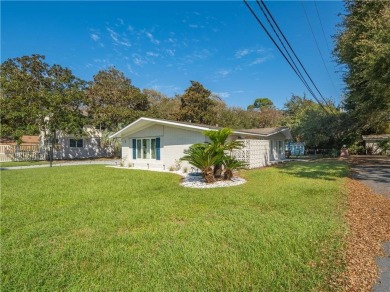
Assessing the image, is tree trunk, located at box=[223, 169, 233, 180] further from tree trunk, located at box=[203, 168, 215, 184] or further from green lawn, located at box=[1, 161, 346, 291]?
green lawn, located at box=[1, 161, 346, 291]

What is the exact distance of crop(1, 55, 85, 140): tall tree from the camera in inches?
878

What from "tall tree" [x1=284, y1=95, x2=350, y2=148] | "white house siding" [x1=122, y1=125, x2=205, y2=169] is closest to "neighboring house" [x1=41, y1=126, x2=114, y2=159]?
"white house siding" [x1=122, y1=125, x2=205, y2=169]

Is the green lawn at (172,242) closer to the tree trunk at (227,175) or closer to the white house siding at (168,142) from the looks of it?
the tree trunk at (227,175)

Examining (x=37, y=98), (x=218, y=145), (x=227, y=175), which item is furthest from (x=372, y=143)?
(x=37, y=98)

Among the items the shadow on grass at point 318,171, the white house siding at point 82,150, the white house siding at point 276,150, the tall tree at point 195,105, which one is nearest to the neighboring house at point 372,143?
the white house siding at point 276,150

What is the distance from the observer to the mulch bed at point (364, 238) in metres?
2.96

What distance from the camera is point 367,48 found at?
10516mm

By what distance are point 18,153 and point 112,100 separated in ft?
36.9

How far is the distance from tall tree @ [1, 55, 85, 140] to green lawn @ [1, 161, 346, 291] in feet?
62.1

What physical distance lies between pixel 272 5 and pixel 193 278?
27.8ft

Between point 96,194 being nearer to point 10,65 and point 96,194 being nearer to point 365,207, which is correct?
point 365,207

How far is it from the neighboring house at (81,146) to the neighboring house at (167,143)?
1107cm

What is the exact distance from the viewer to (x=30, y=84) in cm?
2380

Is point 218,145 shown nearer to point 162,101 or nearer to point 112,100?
point 112,100
